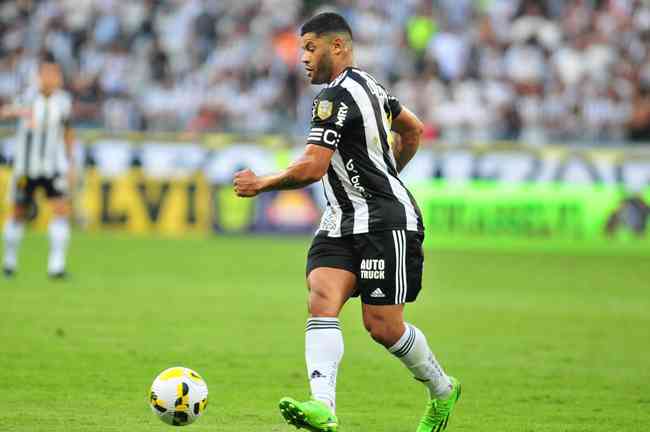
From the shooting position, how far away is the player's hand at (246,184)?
602 cm

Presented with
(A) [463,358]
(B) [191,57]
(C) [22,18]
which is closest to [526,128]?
(B) [191,57]

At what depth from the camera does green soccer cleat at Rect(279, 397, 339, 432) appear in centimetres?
591

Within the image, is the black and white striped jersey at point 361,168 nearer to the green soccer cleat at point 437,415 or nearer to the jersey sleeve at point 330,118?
the jersey sleeve at point 330,118

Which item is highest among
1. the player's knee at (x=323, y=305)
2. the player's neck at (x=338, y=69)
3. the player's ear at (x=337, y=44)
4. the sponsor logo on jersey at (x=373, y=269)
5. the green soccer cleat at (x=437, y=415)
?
the player's ear at (x=337, y=44)

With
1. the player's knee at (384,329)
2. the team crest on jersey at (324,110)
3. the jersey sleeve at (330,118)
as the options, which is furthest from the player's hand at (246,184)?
the player's knee at (384,329)

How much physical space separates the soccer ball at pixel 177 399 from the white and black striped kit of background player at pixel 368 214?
912mm

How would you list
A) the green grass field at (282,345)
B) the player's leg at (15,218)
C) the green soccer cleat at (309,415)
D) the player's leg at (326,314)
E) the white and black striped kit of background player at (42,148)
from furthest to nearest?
the player's leg at (15,218)
the white and black striped kit of background player at (42,148)
the green grass field at (282,345)
the player's leg at (326,314)
the green soccer cleat at (309,415)

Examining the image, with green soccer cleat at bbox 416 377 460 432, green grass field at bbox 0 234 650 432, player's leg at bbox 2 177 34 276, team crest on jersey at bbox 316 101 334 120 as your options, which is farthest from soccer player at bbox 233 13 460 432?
player's leg at bbox 2 177 34 276

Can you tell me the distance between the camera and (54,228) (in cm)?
1534

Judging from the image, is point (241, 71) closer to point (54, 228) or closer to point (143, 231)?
point (143, 231)

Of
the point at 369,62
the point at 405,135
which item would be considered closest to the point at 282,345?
the point at 405,135

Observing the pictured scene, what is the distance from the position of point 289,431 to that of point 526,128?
57.0ft

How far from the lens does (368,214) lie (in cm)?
654

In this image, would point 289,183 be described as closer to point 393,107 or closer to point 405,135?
point 393,107
